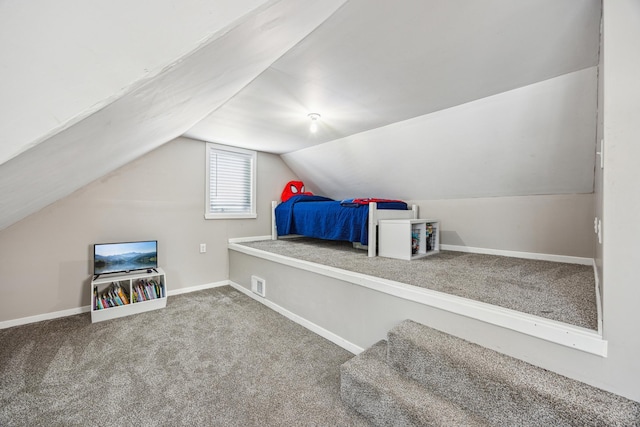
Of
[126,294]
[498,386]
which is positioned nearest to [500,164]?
[498,386]

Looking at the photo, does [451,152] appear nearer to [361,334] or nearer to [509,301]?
[509,301]

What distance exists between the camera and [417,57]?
5.28 ft

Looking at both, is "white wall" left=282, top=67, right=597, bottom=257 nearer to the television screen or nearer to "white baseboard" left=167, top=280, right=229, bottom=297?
"white baseboard" left=167, top=280, right=229, bottom=297

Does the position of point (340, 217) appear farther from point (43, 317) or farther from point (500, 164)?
point (43, 317)

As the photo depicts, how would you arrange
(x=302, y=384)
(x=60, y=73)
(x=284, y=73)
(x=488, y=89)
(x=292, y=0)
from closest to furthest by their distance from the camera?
(x=60, y=73), (x=292, y=0), (x=302, y=384), (x=284, y=73), (x=488, y=89)

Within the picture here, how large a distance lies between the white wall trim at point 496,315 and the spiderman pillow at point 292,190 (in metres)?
2.40

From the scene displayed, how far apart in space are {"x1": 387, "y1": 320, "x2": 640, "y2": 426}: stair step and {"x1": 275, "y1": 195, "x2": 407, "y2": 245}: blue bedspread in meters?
1.53

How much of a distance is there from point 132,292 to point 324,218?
2194 millimetres

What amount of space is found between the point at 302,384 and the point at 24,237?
2.84 meters

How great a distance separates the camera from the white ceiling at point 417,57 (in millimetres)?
1273

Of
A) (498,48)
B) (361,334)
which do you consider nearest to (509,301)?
(361,334)

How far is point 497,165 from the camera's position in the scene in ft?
8.31

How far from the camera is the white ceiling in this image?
1.27m

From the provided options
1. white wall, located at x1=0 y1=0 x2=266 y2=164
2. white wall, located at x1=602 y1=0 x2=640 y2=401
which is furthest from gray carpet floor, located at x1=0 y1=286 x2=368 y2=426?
white wall, located at x1=0 y1=0 x2=266 y2=164
